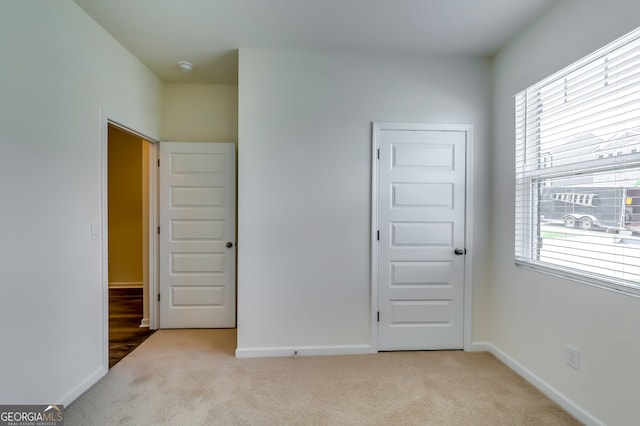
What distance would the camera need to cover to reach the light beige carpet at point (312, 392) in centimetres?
177

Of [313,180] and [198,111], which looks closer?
[313,180]

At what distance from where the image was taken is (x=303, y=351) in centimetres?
252

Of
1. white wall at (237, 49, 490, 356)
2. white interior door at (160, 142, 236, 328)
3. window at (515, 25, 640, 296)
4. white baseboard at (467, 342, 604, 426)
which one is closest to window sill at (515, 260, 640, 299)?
window at (515, 25, 640, 296)

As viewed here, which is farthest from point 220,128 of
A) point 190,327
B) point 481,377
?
point 481,377

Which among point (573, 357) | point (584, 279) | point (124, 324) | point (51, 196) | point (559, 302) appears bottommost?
point (124, 324)

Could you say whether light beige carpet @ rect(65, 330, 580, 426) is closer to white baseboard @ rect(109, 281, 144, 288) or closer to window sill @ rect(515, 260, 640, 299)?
window sill @ rect(515, 260, 640, 299)

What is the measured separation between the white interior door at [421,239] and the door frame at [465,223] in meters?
0.04

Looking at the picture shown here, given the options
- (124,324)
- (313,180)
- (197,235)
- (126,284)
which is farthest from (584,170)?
(126,284)

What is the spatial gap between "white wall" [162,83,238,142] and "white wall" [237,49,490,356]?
0.80 meters

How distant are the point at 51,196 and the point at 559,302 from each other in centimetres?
347

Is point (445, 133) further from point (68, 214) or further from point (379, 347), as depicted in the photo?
point (68, 214)

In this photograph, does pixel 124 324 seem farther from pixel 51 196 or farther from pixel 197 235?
pixel 51 196

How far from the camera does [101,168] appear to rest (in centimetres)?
219

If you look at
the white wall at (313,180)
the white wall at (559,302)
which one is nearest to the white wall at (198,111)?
the white wall at (313,180)
